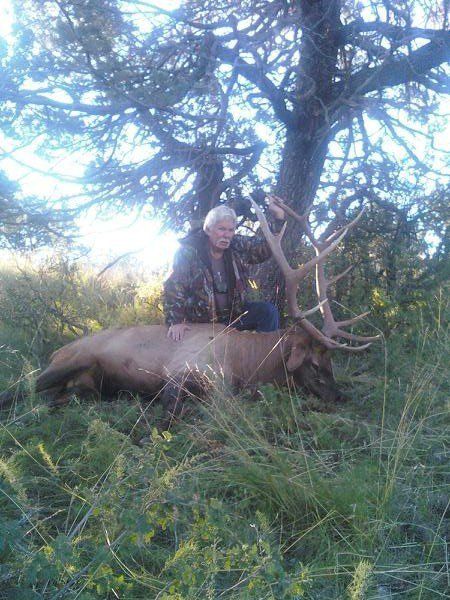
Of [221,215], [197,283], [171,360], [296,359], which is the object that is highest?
[221,215]

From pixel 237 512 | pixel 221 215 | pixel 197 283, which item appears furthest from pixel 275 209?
pixel 237 512

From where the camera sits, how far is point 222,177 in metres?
7.06

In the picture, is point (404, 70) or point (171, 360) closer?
point (171, 360)

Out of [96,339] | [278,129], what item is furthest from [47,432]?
[278,129]

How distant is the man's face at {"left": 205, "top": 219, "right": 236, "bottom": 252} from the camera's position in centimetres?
570

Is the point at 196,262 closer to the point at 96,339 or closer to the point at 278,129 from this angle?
the point at 96,339

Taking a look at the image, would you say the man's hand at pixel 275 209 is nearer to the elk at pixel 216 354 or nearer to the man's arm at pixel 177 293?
the elk at pixel 216 354

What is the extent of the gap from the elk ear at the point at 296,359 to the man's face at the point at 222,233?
4.11ft

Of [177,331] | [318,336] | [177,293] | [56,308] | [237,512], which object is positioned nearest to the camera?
[237,512]

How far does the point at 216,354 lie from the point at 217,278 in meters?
0.89

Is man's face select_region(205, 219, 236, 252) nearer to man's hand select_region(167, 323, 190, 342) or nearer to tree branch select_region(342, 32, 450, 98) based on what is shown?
man's hand select_region(167, 323, 190, 342)

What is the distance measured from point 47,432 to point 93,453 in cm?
76

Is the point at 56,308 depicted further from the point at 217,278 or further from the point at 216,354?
the point at 216,354

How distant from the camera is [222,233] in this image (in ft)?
18.8
